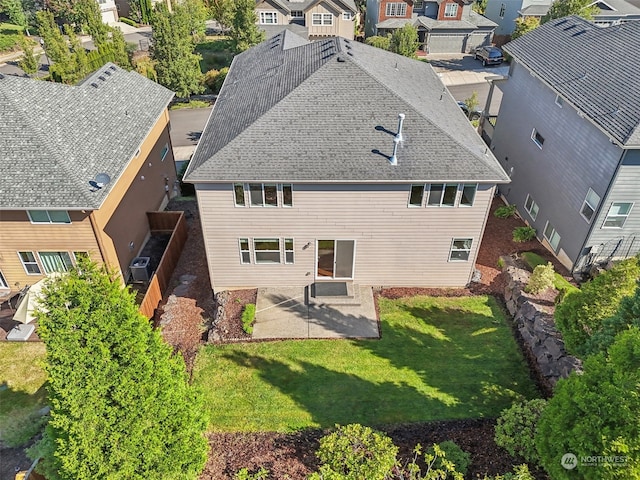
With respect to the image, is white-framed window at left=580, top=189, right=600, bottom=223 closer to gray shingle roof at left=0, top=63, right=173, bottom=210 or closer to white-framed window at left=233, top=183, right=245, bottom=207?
white-framed window at left=233, top=183, right=245, bottom=207

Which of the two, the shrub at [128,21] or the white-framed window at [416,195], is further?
the shrub at [128,21]

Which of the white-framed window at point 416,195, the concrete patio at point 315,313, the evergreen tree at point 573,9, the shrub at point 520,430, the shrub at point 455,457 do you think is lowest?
the concrete patio at point 315,313

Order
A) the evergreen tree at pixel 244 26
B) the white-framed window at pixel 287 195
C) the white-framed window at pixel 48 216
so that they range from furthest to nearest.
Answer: the evergreen tree at pixel 244 26
the white-framed window at pixel 48 216
the white-framed window at pixel 287 195

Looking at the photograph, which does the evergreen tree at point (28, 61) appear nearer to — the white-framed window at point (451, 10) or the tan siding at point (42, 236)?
the tan siding at point (42, 236)

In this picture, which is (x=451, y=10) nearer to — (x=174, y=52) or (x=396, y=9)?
(x=396, y=9)

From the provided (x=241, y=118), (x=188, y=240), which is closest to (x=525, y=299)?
(x=241, y=118)

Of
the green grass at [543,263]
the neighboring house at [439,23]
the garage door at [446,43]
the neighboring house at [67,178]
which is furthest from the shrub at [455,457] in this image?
the garage door at [446,43]

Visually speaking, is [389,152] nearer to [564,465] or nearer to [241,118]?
[241,118]
